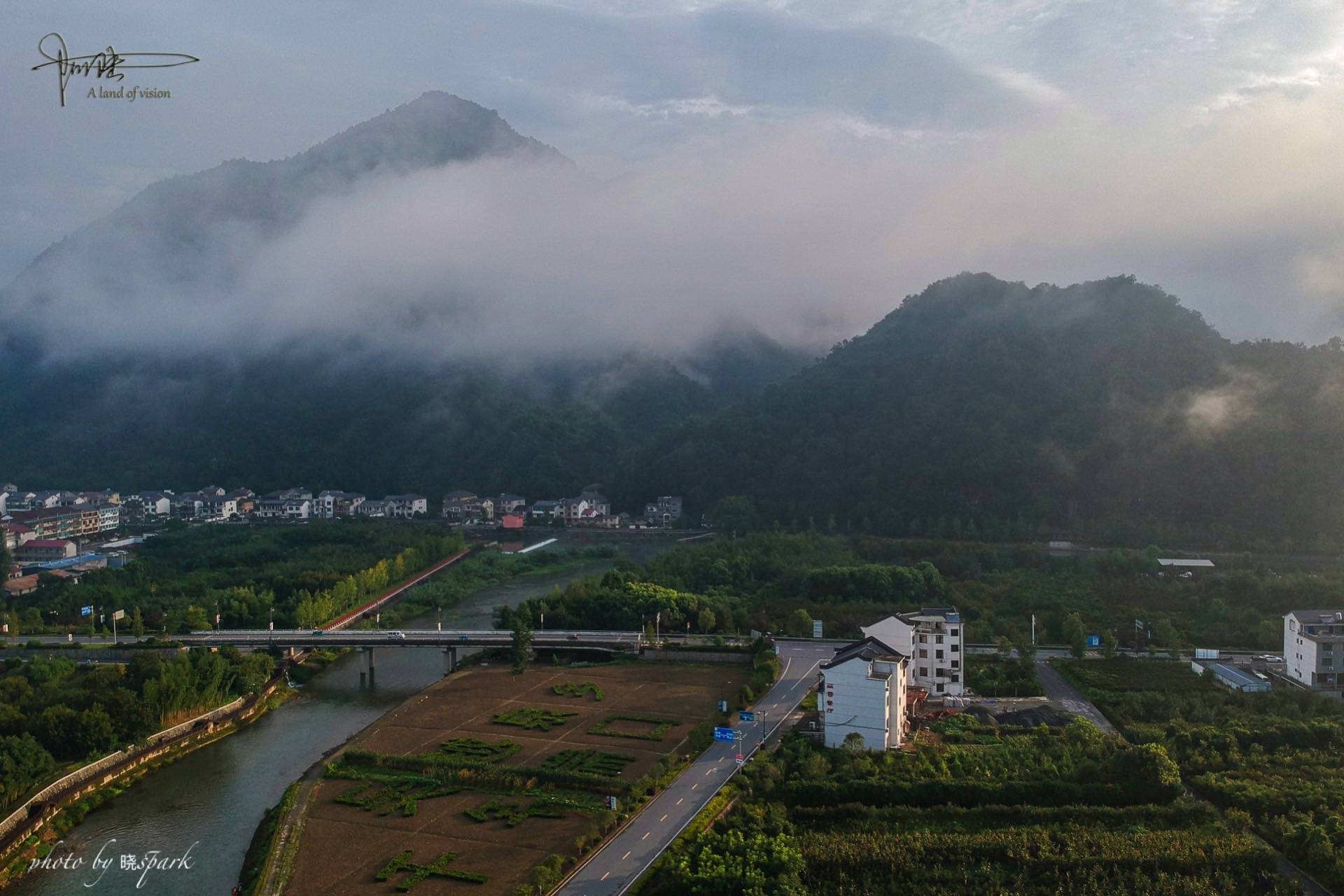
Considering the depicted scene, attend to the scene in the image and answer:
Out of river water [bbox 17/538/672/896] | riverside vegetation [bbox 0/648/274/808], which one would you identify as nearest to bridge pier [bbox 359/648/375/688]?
river water [bbox 17/538/672/896]

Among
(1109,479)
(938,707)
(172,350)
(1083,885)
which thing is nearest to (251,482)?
(172,350)

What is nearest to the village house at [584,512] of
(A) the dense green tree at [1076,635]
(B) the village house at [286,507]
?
(B) the village house at [286,507]

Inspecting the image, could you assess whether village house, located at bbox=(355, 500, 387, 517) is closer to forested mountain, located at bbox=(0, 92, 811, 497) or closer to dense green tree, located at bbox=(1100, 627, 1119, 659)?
forested mountain, located at bbox=(0, 92, 811, 497)

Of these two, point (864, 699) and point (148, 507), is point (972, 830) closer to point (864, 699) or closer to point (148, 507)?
point (864, 699)

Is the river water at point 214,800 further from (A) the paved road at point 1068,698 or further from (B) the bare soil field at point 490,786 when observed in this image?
(A) the paved road at point 1068,698

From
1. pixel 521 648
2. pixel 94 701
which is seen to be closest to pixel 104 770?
pixel 94 701
